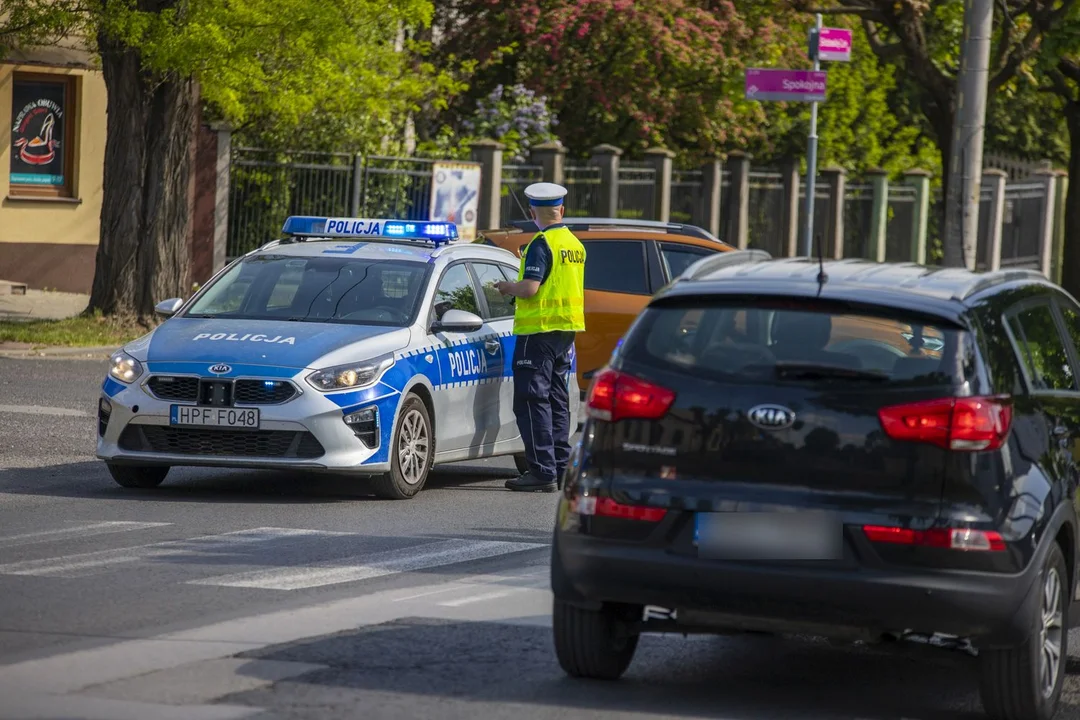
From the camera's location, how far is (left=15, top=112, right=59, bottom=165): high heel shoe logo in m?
28.0

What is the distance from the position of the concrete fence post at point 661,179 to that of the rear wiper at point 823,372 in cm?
2695

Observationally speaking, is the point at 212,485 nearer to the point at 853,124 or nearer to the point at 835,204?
the point at 835,204

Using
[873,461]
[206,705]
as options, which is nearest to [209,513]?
[206,705]

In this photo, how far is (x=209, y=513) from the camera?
1047 cm

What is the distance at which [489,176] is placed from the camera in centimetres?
2861

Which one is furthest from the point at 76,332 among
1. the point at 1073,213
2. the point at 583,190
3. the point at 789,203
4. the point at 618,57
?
the point at 789,203

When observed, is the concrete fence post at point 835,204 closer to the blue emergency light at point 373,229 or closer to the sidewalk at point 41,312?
the sidewalk at point 41,312

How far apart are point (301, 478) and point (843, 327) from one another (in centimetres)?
667

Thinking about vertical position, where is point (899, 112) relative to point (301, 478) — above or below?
above

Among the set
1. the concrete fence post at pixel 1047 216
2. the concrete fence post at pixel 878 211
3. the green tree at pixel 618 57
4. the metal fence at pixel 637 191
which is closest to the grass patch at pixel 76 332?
the green tree at pixel 618 57

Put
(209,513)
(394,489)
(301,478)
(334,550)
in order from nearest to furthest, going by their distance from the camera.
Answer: (334,550), (209,513), (394,489), (301,478)

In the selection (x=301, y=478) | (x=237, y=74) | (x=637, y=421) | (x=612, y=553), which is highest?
(x=237, y=74)

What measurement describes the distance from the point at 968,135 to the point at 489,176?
12.5m

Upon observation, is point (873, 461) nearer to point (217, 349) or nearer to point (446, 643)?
point (446, 643)
